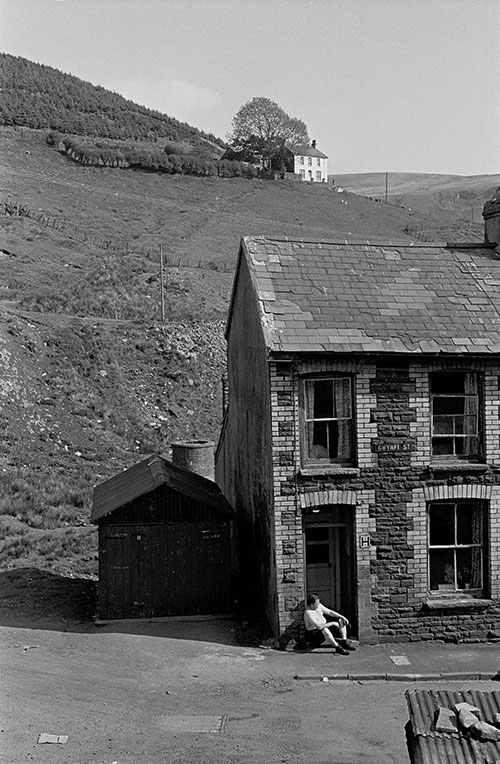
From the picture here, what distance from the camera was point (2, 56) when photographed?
14050 cm

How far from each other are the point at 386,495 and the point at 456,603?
2481 millimetres

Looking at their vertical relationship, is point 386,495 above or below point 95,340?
below

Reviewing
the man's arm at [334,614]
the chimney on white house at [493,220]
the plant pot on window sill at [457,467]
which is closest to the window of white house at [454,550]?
the plant pot on window sill at [457,467]

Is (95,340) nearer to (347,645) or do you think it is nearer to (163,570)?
(163,570)

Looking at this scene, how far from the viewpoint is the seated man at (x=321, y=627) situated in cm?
1516

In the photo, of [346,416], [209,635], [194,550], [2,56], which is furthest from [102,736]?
[2,56]

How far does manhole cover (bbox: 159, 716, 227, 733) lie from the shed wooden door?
4.72m

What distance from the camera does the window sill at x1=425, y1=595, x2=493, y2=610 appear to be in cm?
1573

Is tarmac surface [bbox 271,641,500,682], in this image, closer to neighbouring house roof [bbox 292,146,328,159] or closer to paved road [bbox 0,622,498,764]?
paved road [bbox 0,622,498,764]

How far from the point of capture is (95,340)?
42.6 m

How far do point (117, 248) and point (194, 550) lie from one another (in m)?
47.8

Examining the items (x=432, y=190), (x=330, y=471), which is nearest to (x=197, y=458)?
(x=330, y=471)

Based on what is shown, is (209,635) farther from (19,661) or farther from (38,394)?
(38,394)

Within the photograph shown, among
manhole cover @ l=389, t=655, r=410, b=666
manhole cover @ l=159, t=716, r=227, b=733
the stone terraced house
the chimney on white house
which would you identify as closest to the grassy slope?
the stone terraced house
